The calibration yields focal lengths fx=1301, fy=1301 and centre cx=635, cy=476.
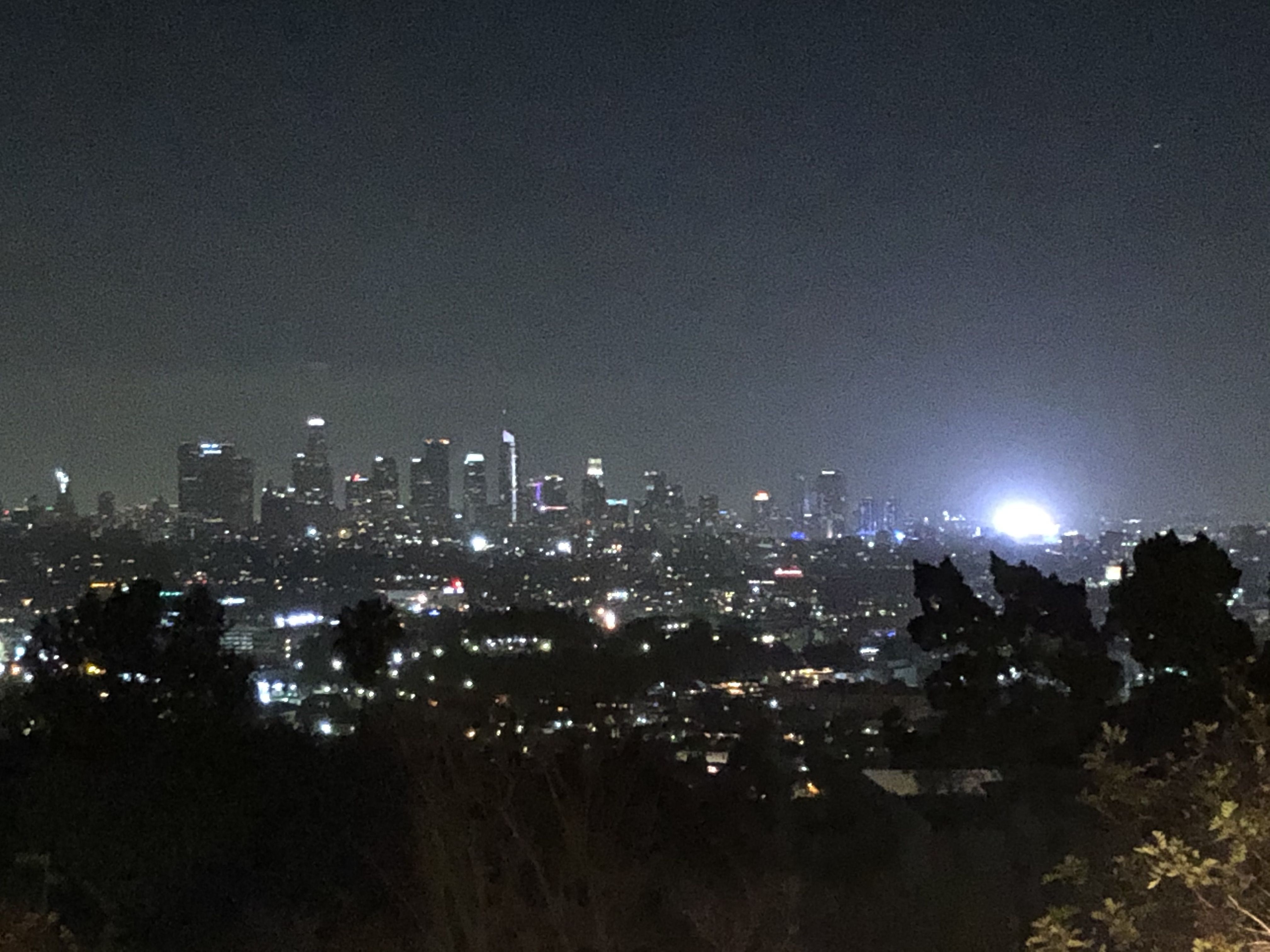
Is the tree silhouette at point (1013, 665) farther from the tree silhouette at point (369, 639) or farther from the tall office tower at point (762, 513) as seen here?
the tall office tower at point (762, 513)

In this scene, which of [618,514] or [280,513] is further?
[618,514]

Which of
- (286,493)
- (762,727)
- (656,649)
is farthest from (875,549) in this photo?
(762,727)

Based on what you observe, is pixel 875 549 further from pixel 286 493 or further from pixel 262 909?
pixel 262 909

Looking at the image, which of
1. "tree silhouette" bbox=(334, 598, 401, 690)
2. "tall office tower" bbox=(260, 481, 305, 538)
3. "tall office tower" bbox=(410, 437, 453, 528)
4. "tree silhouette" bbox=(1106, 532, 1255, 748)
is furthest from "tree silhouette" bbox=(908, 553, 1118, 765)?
"tall office tower" bbox=(410, 437, 453, 528)

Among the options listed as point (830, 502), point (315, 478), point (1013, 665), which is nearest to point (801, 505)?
point (830, 502)

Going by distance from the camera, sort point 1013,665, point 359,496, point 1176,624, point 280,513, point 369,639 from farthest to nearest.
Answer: point 359,496
point 280,513
point 1013,665
point 369,639
point 1176,624

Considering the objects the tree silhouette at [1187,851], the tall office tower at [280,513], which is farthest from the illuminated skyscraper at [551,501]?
the tree silhouette at [1187,851]

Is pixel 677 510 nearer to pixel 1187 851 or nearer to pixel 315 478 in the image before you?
pixel 315 478
